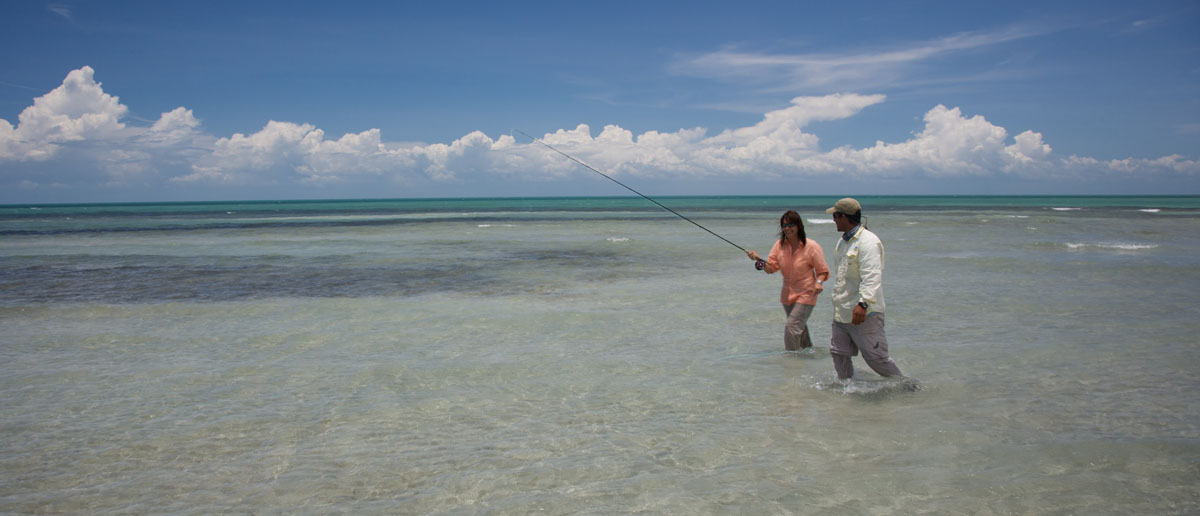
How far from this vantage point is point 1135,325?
9.27 meters

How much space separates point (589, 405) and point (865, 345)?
2394mm

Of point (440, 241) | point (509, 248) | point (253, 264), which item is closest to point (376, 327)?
point (253, 264)

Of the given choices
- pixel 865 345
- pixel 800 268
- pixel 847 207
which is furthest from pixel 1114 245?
pixel 847 207

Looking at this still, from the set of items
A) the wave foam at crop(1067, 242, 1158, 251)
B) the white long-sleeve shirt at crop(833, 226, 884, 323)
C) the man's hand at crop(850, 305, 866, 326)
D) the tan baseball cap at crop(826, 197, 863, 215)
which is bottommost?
A: the wave foam at crop(1067, 242, 1158, 251)

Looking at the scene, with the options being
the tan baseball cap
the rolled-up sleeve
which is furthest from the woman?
the rolled-up sleeve

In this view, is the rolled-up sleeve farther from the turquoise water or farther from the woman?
the woman

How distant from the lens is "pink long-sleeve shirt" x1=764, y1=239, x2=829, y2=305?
7.33m

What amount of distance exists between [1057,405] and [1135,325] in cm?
466

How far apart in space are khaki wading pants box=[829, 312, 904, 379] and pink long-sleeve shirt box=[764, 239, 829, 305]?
1169 millimetres

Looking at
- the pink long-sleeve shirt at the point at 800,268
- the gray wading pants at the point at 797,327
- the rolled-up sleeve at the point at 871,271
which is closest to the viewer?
the rolled-up sleeve at the point at 871,271

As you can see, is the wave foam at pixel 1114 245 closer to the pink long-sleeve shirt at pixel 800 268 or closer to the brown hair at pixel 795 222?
the pink long-sleeve shirt at pixel 800 268

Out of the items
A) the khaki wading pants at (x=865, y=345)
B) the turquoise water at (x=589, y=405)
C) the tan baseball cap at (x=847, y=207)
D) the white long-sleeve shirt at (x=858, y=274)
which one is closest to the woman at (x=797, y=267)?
the turquoise water at (x=589, y=405)

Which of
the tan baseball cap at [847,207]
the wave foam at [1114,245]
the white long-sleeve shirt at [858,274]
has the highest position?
the tan baseball cap at [847,207]

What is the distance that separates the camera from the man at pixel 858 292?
5609 millimetres
